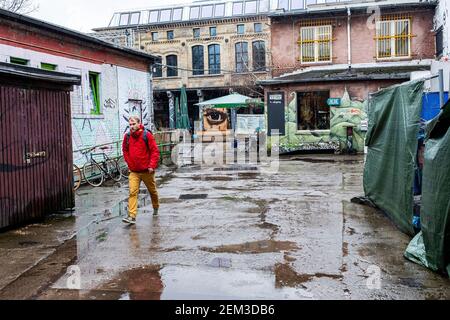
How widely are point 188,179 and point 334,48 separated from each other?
13.4 m

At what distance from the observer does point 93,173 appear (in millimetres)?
14711

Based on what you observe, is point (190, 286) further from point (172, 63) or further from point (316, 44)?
point (172, 63)

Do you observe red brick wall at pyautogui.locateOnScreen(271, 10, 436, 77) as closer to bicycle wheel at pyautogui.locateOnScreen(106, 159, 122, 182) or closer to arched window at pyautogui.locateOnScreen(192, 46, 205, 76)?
bicycle wheel at pyautogui.locateOnScreen(106, 159, 122, 182)

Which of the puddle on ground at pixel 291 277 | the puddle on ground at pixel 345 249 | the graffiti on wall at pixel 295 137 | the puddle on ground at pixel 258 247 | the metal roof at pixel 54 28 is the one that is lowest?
the puddle on ground at pixel 291 277

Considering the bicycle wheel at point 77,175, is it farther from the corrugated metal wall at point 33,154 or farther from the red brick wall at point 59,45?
the corrugated metal wall at point 33,154

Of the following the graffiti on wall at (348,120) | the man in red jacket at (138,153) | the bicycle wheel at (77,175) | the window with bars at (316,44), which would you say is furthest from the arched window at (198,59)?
the man in red jacket at (138,153)

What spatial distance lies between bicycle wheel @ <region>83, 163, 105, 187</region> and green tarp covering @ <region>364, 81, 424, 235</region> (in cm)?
789

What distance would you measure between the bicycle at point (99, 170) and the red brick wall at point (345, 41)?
1265 cm

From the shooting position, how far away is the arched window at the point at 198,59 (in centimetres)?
4462

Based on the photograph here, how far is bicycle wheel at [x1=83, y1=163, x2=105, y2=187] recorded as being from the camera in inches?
565

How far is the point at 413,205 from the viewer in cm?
714

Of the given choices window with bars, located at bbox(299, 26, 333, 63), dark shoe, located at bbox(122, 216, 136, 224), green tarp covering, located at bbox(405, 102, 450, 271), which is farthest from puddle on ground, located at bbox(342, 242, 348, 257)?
window with bars, located at bbox(299, 26, 333, 63)

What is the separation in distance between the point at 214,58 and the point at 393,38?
22.0 meters

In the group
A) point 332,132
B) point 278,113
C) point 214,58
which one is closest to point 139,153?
point 278,113
